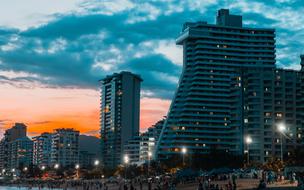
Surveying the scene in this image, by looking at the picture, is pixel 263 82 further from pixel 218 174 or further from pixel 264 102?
pixel 218 174

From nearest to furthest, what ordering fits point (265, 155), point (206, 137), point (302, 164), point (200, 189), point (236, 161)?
point (200, 189)
point (302, 164)
point (236, 161)
point (265, 155)
point (206, 137)

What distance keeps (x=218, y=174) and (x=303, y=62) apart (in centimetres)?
10758

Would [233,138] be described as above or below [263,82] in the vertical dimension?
below

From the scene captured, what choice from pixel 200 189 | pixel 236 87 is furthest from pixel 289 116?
pixel 200 189

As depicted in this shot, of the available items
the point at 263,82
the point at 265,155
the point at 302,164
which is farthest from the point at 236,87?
the point at 302,164

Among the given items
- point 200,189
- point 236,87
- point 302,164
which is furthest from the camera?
point 236,87

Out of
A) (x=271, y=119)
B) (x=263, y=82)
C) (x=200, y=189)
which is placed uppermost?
(x=263, y=82)

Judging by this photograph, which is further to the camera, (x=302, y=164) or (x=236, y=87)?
(x=236, y=87)

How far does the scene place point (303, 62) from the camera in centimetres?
19688

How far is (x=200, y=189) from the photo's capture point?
68688mm

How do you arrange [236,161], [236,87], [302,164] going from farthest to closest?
Result: [236,87]
[236,161]
[302,164]

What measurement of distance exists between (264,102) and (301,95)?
41.1 feet

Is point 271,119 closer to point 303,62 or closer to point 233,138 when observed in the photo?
point 233,138

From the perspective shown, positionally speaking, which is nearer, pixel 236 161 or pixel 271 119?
pixel 236 161
